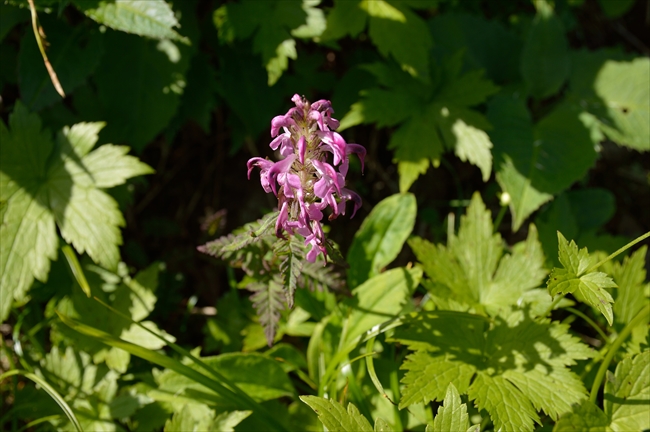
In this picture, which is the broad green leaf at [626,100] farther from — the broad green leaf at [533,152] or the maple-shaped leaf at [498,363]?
the maple-shaped leaf at [498,363]

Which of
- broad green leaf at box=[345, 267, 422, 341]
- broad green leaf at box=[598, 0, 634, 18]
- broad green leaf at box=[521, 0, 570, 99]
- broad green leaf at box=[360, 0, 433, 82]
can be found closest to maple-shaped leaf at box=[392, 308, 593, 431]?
broad green leaf at box=[345, 267, 422, 341]

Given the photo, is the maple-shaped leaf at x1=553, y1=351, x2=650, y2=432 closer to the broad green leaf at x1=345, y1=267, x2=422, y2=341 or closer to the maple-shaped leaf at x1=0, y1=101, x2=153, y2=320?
the broad green leaf at x1=345, y1=267, x2=422, y2=341

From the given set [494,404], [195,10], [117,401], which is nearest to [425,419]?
[494,404]

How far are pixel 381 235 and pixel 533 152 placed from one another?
92 centimetres

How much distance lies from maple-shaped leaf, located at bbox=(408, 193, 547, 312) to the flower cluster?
0.74 metres

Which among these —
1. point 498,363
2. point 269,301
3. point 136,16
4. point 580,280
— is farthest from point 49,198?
point 580,280

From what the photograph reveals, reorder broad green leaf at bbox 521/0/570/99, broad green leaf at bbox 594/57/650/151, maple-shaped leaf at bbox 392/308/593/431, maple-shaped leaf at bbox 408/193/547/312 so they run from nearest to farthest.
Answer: maple-shaped leaf at bbox 392/308/593/431 → maple-shaped leaf at bbox 408/193/547/312 → broad green leaf at bbox 594/57/650/151 → broad green leaf at bbox 521/0/570/99

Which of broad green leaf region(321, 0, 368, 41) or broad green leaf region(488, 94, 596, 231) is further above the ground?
broad green leaf region(321, 0, 368, 41)

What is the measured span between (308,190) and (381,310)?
0.81 m

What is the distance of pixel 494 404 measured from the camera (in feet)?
5.77

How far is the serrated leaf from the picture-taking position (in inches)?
71.6

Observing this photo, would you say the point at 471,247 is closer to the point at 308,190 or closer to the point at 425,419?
the point at 425,419

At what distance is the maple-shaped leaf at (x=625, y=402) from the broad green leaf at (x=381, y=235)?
3.13 ft

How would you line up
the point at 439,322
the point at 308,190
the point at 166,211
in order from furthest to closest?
the point at 166,211
the point at 439,322
the point at 308,190
